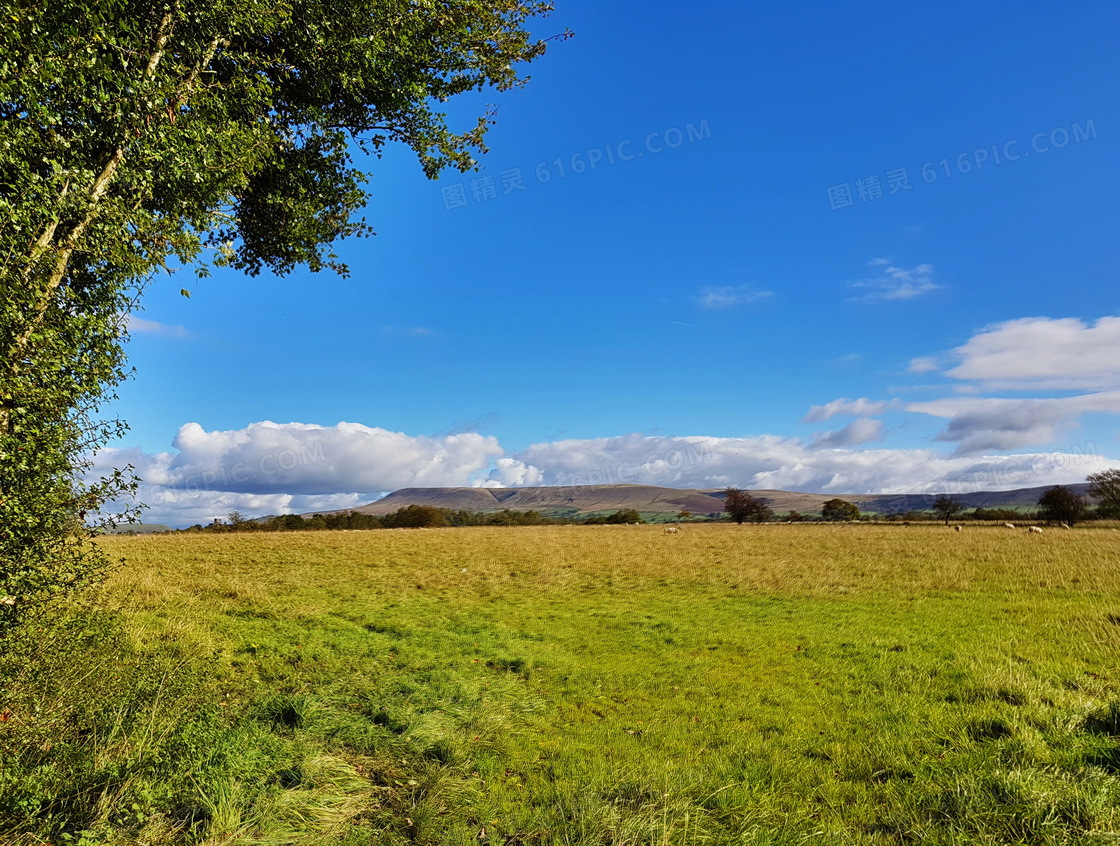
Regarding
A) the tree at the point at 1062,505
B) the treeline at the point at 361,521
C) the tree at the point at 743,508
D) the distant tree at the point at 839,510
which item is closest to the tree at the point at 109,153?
the treeline at the point at 361,521

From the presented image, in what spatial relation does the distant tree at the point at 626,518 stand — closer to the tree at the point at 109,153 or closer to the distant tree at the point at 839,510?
the distant tree at the point at 839,510

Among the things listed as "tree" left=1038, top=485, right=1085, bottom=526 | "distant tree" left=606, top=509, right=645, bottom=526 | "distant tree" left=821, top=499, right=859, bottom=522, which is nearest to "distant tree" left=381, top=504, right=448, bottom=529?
"distant tree" left=606, top=509, right=645, bottom=526

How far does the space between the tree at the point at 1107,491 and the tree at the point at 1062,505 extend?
2.35 m

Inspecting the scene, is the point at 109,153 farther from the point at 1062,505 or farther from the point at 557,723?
the point at 1062,505

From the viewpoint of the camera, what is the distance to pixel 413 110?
13906mm

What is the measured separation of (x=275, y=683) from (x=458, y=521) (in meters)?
99.5

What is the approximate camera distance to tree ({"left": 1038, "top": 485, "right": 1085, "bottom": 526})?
71688 mm

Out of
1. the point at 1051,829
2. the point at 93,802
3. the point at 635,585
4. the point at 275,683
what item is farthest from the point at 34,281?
the point at 635,585

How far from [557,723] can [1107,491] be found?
96933mm

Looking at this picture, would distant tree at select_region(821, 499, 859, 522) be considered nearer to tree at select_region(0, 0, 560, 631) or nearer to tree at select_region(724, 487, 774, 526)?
tree at select_region(724, 487, 774, 526)

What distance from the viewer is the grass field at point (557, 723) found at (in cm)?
527

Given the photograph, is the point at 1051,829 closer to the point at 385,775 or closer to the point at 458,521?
the point at 385,775

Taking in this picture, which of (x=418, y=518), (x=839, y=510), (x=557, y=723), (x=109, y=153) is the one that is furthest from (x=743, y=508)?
(x=109, y=153)

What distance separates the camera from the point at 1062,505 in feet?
237
